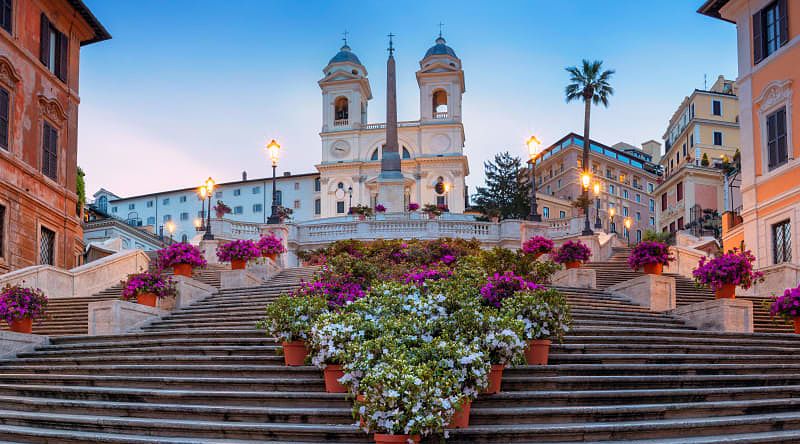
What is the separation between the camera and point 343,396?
1052cm

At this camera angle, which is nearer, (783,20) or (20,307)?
(20,307)

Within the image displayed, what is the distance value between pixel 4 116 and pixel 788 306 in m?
22.9

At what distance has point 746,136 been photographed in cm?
2723

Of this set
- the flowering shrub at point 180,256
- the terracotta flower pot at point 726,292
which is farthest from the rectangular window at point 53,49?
the terracotta flower pot at point 726,292

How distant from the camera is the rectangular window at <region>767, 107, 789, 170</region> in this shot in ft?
82.9

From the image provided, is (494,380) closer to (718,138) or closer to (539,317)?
(539,317)

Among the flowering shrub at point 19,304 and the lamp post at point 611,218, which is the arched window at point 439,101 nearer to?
the lamp post at point 611,218

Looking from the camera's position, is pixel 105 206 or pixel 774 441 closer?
pixel 774 441

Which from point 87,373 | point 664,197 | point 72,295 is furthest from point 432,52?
point 87,373

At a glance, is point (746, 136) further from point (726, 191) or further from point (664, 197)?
point (664, 197)

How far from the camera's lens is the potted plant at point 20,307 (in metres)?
15.3

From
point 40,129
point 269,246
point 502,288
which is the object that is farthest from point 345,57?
point 502,288

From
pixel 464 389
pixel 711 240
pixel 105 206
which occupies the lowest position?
pixel 464 389

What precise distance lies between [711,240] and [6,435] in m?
30.9
